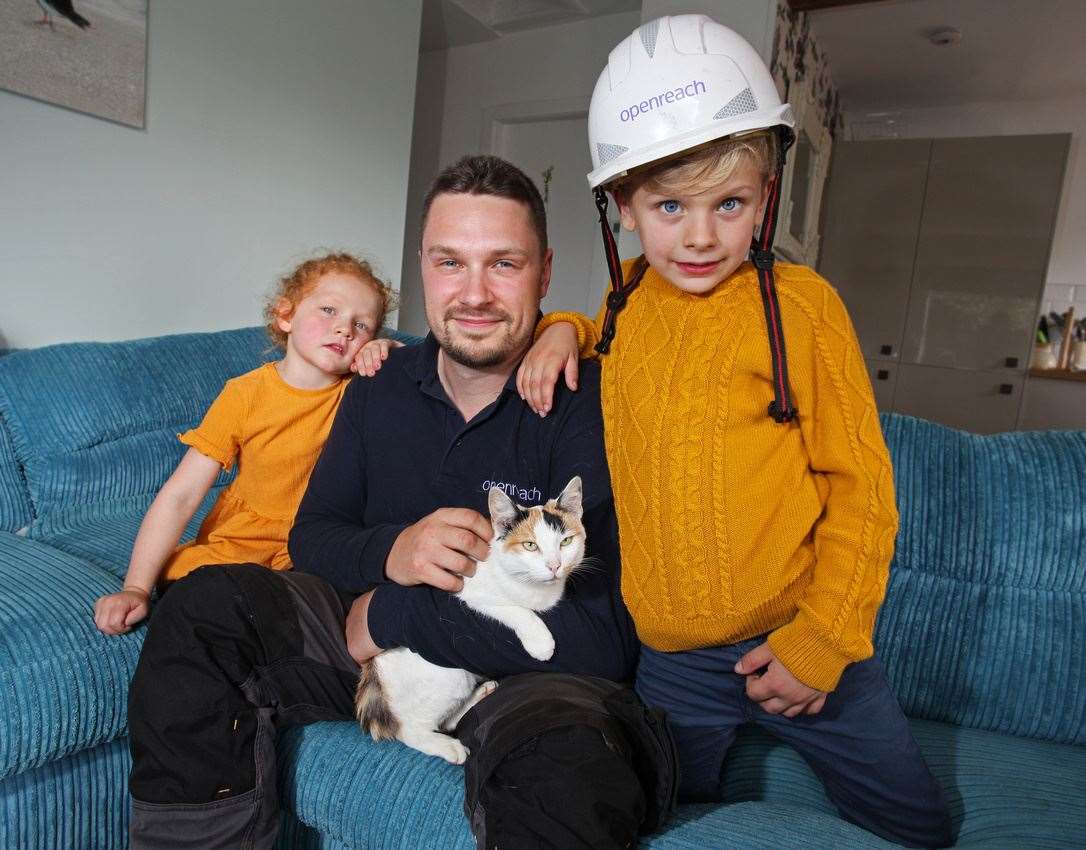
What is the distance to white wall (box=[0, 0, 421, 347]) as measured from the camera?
83.3 inches

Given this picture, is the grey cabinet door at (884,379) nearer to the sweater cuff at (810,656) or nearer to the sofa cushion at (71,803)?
the sweater cuff at (810,656)

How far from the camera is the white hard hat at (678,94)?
901mm

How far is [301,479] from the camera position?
55.9 inches

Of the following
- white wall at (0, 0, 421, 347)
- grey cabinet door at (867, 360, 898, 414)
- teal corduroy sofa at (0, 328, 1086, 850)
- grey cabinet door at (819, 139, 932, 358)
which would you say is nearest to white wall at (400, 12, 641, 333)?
white wall at (0, 0, 421, 347)

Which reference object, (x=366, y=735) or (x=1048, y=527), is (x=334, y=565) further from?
(x=1048, y=527)

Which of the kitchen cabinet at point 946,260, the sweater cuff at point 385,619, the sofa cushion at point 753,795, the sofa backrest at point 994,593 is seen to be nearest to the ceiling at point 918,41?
the kitchen cabinet at point 946,260

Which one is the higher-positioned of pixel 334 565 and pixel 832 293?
pixel 832 293

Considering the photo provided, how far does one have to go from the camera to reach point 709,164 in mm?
917

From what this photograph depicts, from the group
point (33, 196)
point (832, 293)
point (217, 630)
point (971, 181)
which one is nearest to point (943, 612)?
point (832, 293)

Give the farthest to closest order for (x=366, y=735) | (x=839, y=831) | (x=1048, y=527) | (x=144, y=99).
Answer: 1. (x=144, y=99)
2. (x=1048, y=527)
3. (x=366, y=735)
4. (x=839, y=831)

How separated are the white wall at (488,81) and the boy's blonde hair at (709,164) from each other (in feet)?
12.0

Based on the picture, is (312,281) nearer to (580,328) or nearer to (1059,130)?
(580,328)

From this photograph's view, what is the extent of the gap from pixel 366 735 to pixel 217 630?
0.91 ft

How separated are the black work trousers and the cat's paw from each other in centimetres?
33
